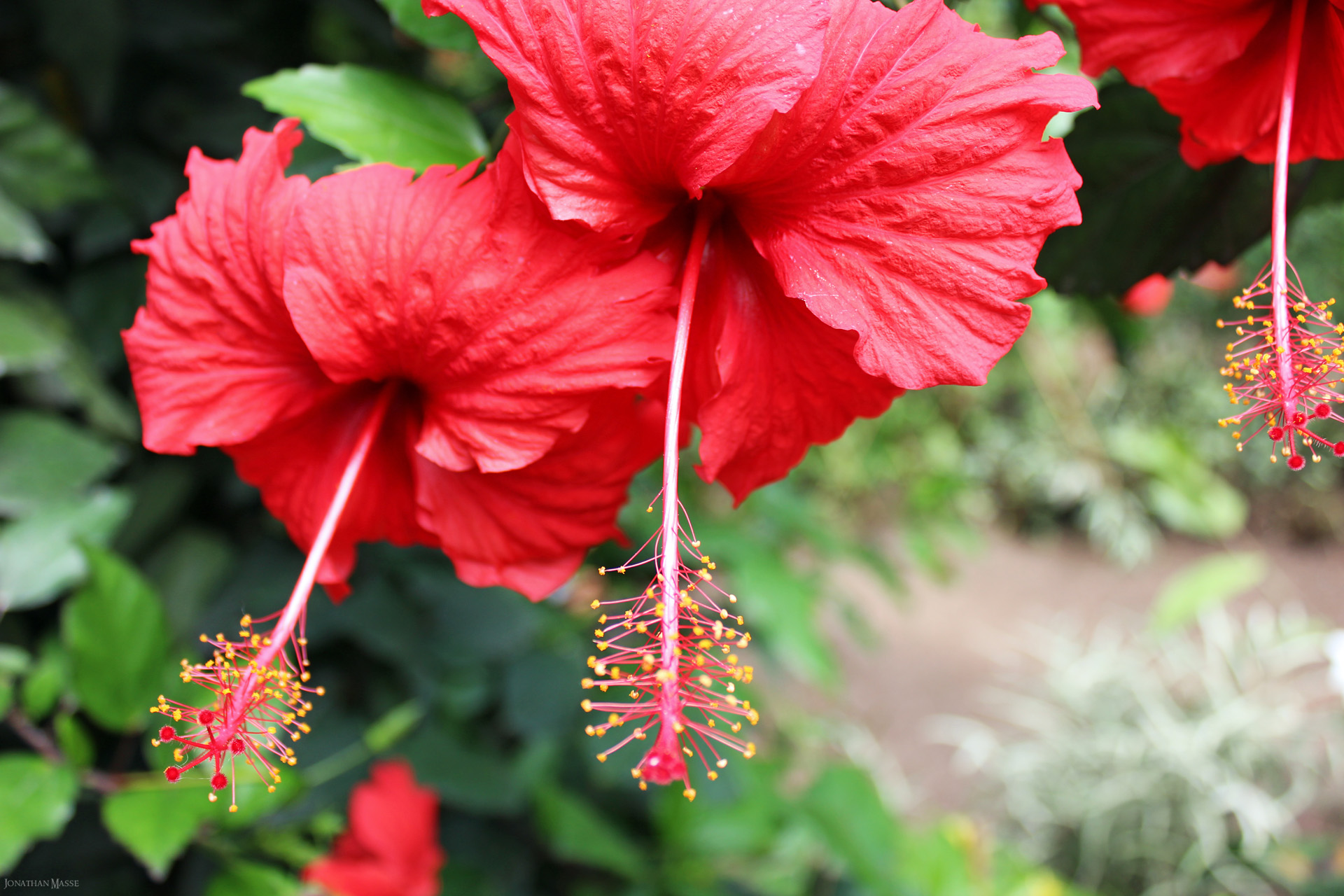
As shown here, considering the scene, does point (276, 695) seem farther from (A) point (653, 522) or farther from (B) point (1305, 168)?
(A) point (653, 522)

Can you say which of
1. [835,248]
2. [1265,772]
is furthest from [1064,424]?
[835,248]

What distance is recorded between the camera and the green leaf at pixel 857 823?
169 centimetres

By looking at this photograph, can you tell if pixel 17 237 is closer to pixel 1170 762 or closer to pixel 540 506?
pixel 540 506

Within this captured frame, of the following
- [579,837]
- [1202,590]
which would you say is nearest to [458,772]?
[579,837]

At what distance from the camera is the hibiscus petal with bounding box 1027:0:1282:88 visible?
52 cm

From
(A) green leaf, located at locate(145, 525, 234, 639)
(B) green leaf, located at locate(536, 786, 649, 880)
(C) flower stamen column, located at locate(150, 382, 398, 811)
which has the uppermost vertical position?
(C) flower stamen column, located at locate(150, 382, 398, 811)

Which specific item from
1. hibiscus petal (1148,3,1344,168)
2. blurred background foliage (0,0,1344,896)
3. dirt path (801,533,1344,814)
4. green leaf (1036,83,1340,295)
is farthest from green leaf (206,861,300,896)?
dirt path (801,533,1344,814)

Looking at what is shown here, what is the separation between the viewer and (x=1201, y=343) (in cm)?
532

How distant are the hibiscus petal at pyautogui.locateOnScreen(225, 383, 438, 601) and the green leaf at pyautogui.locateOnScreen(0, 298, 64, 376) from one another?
53 cm

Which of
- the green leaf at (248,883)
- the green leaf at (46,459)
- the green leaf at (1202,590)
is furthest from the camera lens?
the green leaf at (1202,590)

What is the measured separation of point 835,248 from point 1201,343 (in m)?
5.78

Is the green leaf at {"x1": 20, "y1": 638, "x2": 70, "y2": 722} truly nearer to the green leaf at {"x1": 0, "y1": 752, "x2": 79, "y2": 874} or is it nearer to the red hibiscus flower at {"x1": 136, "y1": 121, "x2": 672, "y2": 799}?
the green leaf at {"x1": 0, "y1": 752, "x2": 79, "y2": 874}

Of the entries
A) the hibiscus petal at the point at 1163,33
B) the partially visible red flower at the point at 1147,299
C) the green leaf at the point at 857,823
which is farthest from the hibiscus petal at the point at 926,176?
the green leaf at the point at 857,823

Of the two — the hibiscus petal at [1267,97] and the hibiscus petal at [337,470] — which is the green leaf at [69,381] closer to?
Result: the hibiscus petal at [337,470]
